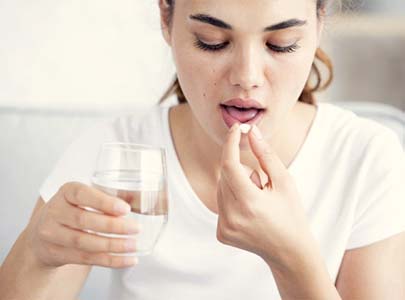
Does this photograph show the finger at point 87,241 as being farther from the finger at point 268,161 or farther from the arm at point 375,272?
the arm at point 375,272

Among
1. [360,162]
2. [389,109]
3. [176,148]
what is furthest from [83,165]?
[389,109]

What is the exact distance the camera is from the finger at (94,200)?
0.91 meters

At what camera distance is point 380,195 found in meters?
1.30

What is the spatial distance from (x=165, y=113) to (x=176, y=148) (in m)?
0.08

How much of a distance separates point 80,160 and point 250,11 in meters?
0.47

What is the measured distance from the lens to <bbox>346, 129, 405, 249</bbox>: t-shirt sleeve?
1.27 metres

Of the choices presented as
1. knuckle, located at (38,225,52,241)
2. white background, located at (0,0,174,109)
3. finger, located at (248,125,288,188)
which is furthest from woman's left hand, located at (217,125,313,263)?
white background, located at (0,0,174,109)

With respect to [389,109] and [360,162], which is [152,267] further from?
[389,109]

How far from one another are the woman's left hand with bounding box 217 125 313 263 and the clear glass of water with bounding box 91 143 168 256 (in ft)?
0.35

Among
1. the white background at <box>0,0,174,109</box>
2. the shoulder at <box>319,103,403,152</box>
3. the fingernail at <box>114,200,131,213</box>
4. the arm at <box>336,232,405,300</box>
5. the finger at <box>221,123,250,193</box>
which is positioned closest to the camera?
the fingernail at <box>114,200,131,213</box>

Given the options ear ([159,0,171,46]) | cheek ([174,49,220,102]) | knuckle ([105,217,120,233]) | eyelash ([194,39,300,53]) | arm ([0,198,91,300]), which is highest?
ear ([159,0,171,46])

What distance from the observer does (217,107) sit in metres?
1.17

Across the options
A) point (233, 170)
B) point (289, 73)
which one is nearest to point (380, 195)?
point (289, 73)

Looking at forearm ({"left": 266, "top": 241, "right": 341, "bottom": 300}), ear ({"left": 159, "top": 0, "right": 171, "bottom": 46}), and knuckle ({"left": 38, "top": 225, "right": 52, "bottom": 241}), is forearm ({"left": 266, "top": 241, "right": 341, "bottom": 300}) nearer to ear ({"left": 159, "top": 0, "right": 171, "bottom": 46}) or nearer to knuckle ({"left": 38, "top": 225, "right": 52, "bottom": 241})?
knuckle ({"left": 38, "top": 225, "right": 52, "bottom": 241})
